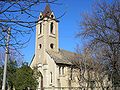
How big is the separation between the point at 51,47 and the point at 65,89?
1035cm

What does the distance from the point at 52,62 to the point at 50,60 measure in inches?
31.9

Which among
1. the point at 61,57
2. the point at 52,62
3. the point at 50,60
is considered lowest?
the point at 52,62

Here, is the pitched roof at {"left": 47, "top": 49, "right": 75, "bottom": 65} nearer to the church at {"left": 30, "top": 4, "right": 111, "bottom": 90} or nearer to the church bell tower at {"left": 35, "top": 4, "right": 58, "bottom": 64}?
the church at {"left": 30, "top": 4, "right": 111, "bottom": 90}

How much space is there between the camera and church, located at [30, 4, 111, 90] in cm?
4962

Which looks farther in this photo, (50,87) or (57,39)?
(57,39)

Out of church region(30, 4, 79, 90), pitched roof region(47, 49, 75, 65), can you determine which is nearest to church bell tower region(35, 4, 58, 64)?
church region(30, 4, 79, 90)

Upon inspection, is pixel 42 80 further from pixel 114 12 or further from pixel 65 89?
pixel 114 12

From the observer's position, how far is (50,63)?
5081 centimetres

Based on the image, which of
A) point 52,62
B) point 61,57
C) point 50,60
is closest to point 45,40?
point 50,60

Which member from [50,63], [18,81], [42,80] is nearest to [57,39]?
[50,63]

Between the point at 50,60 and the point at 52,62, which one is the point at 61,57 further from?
the point at 52,62

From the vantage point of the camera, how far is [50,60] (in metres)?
50.9

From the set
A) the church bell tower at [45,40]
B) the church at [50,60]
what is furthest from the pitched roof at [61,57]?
the church bell tower at [45,40]

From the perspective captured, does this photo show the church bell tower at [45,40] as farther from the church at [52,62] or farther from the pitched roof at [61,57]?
the pitched roof at [61,57]
